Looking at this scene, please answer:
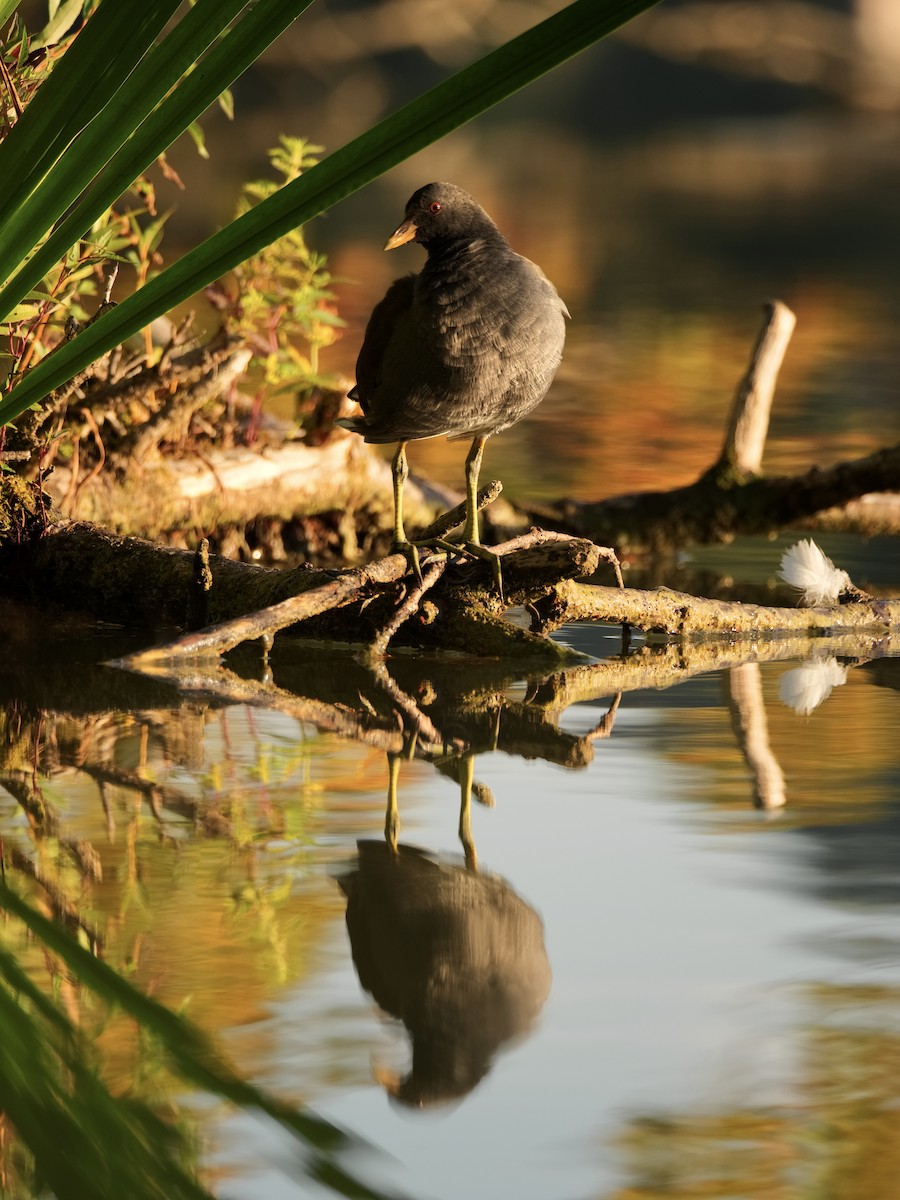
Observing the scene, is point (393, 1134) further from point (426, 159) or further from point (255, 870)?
point (426, 159)

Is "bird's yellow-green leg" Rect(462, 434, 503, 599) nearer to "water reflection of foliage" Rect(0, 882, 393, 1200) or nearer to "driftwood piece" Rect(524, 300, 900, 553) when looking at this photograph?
"driftwood piece" Rect(524, 300, 900, 553)

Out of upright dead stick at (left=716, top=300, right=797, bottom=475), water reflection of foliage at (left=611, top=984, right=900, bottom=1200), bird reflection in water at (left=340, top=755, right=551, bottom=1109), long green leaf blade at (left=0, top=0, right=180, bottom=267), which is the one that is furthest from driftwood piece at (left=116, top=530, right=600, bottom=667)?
upright dead stick at (left=716, top=300, right=797, bottom=475)

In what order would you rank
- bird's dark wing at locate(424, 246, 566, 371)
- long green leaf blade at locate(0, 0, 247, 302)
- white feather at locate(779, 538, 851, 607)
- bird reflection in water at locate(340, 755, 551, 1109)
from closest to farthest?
bird reflection in water at locate(340, 755, 551, 1109)
long green leaf blade at locate(0, 0, 247, 302)
bird's dark wing at locate(424, 246, 566, 371)
white feather at locate(779, 538, 851, 607)

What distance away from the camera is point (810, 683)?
3.04 m

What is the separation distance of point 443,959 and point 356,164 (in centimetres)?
76

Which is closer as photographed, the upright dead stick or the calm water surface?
the calm water surface

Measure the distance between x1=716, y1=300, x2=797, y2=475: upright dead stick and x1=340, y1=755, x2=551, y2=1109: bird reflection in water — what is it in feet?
11.3

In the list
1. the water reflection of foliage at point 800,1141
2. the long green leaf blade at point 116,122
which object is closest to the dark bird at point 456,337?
the long green leaf blade at point 116,122

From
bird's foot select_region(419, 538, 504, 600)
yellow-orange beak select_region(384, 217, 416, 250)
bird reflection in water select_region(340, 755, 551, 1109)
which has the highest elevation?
yellow-orange beak select_region(384, 217, 416, 250)

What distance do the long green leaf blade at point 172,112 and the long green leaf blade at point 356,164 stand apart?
0.34 ft

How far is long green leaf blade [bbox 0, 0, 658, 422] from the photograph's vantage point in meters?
1.30

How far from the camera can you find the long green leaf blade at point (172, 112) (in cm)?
144

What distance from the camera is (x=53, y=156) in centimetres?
170

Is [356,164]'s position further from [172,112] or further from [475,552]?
[475,552]
